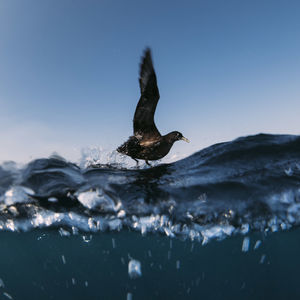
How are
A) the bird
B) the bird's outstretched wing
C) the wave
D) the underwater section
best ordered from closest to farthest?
the bird's outstretched wing
the bird
the wave
the underwater section

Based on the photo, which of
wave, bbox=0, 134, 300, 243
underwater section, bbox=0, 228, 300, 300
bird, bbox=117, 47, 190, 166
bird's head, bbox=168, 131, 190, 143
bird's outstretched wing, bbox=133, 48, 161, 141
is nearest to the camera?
bird's outstretched wing, bbox=133, 48, 161, 141

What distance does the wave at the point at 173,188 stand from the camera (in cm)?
677

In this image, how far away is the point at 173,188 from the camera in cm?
697

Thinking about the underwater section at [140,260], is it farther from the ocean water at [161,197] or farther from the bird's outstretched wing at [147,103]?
the bird's outstretched wing at [147,103]

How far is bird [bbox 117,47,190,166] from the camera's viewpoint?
6.14 meters

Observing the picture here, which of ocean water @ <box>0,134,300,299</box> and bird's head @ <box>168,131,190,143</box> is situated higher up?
bird's head @ <box>168,131,190,143</box>

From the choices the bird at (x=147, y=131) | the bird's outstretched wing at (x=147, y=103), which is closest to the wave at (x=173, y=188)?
the bird at (x=147, y=131)

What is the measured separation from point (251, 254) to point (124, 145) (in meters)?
13.6

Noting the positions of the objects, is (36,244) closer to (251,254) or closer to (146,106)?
(146,106)

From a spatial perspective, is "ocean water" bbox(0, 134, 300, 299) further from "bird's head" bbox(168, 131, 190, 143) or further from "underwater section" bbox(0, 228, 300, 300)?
"bird's head" bbox(168, 131, 190, 143)

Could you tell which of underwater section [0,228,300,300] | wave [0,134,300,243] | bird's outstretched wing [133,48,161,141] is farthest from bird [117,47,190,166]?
underwater section [0,228,300,300]

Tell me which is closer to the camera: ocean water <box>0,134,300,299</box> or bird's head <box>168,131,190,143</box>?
ocean water <box>0,134,300,299</box>

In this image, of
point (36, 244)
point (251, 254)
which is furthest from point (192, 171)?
point (251, 254)

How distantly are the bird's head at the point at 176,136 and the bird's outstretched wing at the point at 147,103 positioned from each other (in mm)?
375
